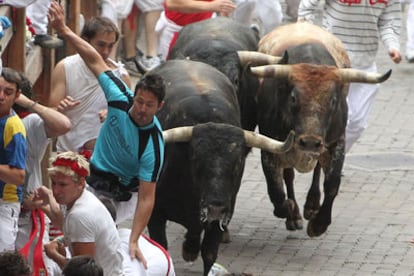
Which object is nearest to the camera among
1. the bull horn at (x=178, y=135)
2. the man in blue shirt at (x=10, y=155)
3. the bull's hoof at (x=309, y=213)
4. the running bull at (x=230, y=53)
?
the man in blue shirt at (x=10, y=155)

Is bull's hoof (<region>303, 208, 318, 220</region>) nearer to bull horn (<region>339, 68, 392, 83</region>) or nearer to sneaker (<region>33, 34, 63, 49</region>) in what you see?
bull horn (<region>339, 68, 392, 83</region>)

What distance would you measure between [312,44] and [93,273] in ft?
20.0

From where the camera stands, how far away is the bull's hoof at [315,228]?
44.0 ft

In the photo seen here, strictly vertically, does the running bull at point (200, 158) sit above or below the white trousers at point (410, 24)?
above

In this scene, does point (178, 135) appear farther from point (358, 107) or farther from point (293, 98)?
point (358, 107)

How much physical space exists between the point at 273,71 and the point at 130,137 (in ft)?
9.31

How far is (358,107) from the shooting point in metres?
15.7

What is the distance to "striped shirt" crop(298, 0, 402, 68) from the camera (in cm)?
1530

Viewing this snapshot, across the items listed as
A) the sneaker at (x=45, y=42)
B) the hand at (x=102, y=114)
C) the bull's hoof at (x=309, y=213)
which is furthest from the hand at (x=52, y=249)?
the sneaker at (x=45, y=42)

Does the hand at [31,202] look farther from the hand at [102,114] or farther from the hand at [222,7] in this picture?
the hand at [222,7]

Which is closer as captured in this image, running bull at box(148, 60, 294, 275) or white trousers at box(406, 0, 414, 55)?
running bull at box(148, 60, 294, 275)

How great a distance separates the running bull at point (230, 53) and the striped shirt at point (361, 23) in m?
1.20

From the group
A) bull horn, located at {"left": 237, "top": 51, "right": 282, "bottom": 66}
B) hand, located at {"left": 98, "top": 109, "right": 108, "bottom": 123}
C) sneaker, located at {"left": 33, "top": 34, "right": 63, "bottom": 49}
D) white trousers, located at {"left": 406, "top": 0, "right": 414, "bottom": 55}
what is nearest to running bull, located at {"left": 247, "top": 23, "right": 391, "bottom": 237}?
bull horn, located at {"left": 237, "top": 51, "right": 282, "bottom": 66}

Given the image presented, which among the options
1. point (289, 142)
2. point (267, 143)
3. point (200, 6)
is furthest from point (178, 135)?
point (200, 6)
